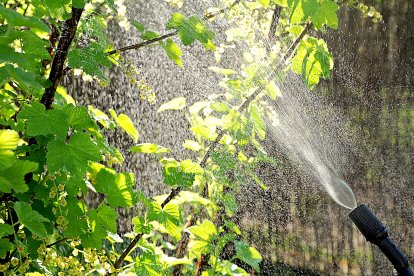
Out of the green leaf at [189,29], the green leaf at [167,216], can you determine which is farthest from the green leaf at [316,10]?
the green leaf at [167,216]

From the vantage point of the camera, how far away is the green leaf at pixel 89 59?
108 centimetres

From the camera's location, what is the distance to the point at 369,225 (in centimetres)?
109

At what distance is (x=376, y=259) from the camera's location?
181 inches

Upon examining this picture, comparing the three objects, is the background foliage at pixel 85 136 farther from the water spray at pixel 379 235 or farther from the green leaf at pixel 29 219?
the water spray at pixel 379 235

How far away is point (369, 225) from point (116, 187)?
452mm

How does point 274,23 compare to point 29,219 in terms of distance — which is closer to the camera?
point 29,219

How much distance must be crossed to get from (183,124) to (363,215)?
2.38 m

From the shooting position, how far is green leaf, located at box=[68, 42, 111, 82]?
108 centimetres

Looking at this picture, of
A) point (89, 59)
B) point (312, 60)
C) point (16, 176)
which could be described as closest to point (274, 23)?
point (312, 60)

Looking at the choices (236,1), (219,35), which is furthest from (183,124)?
(236,1)

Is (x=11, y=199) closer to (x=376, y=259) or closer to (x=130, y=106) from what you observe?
(x=130, y=106)

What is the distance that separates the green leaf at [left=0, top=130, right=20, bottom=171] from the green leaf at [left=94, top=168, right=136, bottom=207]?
1.53 feet

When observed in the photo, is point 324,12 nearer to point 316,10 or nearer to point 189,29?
point 316,10

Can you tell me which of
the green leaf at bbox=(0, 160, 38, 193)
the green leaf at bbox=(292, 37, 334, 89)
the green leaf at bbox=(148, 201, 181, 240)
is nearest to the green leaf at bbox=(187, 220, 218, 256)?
the green leaf at bbox=(148, 201, 181, 240)
